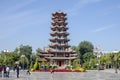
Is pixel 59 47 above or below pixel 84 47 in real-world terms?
below

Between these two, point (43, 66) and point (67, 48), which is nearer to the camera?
point (43, 66)

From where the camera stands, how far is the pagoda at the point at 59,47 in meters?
96.2

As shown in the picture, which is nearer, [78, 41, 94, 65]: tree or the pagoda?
the pagoda

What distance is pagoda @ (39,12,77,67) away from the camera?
96.2 metres

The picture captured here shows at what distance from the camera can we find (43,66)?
87.5 m

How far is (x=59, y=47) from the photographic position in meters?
97.8

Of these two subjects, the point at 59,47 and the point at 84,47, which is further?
the point at 84,47

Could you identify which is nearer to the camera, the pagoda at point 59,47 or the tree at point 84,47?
the pagoda at point 59,47

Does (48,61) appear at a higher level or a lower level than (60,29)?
lower

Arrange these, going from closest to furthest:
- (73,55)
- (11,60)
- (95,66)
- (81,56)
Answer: (73,55) < (11,60) < (95,66) < (81,56)

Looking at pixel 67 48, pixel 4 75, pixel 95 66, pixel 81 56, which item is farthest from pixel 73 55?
pixel 4 75

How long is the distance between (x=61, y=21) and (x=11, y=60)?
22.6 m

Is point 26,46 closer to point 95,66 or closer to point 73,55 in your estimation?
point 95,66

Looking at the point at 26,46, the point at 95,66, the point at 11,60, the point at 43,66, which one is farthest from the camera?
the point at 26,46
